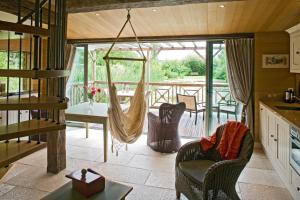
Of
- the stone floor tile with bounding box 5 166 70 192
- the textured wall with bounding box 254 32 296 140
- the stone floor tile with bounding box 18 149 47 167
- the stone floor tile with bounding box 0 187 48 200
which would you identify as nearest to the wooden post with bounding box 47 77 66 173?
the stone floor tile with bounding box 5 166 70 192

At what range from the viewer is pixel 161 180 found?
309 centimetres

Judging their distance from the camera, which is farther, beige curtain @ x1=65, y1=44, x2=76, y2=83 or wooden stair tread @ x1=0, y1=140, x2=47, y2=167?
beige curtain @ x1=65, y1=44, x2=76, y2=83

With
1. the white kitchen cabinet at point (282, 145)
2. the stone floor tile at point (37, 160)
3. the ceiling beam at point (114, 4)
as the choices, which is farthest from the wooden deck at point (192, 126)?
the ceiling beam at point (114, 4)

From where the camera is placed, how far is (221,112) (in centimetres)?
491

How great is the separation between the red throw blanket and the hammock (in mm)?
1518

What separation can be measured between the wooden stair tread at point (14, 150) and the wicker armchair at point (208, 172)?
1.40 meters

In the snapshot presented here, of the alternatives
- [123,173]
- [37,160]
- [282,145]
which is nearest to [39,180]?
[37,160]

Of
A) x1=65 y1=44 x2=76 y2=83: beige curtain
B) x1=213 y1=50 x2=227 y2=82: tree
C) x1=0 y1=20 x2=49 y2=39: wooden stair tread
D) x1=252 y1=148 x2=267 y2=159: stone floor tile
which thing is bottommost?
x1=252 y1=148 x2=267 y2=159: stone floor tile

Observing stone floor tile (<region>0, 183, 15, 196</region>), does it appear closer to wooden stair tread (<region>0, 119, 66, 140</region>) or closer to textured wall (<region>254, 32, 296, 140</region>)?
wooden stair tread (<region>0, 119, 66, 140</region>)

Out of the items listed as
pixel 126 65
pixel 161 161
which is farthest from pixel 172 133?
pixel 126 65

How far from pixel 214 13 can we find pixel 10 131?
302cm

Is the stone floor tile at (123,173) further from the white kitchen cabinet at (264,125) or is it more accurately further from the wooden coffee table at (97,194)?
the white kitchen cabinet at (264,125)

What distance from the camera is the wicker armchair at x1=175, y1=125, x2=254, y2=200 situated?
204 centimetres

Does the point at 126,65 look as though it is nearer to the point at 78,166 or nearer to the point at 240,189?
the point at 78,166
